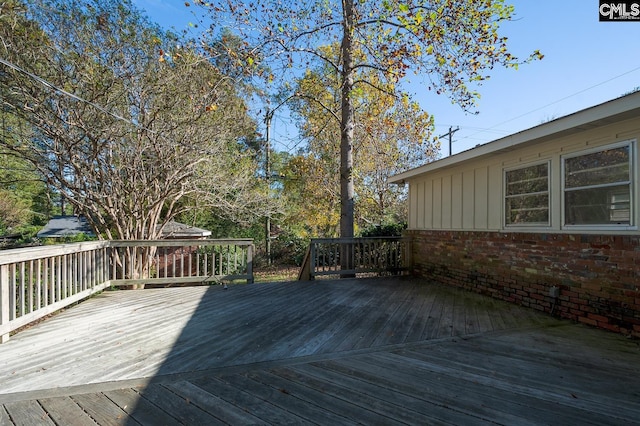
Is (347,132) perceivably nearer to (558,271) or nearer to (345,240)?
(345,240)

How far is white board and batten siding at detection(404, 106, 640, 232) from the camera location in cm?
354

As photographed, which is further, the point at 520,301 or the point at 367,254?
the point at 367,254

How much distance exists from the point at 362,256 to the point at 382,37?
16.9 ft

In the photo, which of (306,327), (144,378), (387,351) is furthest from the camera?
(306,327)

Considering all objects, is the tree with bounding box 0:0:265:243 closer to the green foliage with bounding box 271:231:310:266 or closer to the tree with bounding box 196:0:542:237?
the tree with bounding box 196:0:542:237

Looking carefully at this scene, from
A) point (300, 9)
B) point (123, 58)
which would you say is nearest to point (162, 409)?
point (123, 58)

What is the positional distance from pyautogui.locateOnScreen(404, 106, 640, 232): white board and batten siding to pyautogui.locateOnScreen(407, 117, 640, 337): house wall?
0.01m

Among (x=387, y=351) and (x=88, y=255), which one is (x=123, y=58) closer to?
(x=88, y=255)

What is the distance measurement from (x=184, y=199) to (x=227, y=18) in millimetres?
5639

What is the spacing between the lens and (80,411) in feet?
6.12

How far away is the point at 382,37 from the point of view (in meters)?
7.19

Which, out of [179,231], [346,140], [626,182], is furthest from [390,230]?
[179,231]

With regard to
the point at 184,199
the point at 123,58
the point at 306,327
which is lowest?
the point at 306,327

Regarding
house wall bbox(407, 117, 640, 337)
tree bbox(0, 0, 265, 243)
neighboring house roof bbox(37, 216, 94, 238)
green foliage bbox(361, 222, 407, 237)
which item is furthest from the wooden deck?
neighboring house roof bbox(37, 216, 94, 238)
